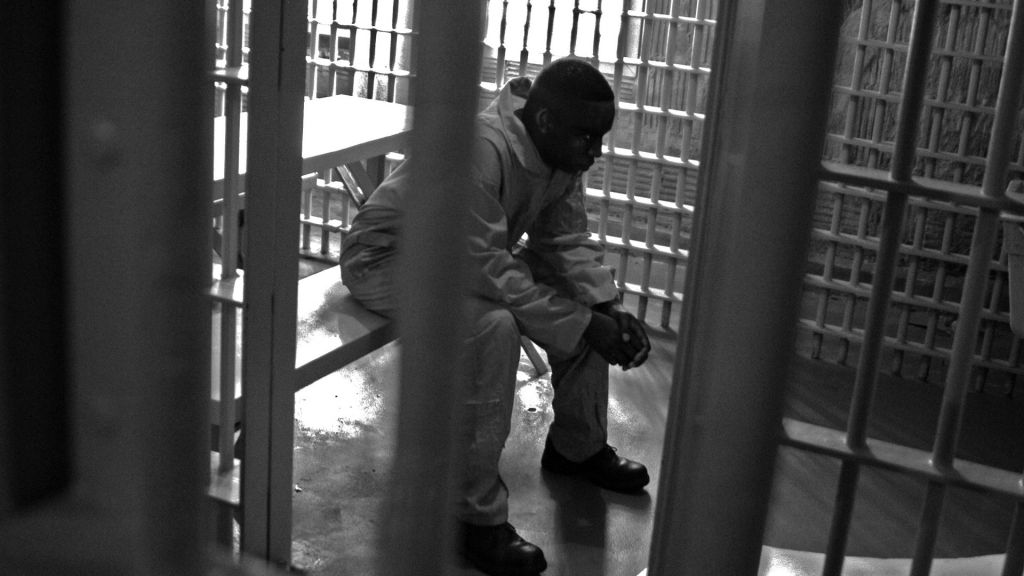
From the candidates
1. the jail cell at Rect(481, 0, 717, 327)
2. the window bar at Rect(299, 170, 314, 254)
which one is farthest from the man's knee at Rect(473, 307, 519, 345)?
the window bar at Rect(299, 170, 314, 254)

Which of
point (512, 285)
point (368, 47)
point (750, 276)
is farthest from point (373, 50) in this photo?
point (750, 276)

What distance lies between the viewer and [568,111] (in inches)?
99.7

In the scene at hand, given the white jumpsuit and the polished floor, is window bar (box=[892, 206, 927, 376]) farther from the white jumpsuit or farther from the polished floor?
the white jumpsuit

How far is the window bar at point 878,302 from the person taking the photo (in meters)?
0.88

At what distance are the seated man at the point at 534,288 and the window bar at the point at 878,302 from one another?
4.47 feet

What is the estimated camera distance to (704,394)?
416 millimetres

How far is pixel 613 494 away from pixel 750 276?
92.6 inches

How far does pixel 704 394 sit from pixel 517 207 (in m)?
2.27

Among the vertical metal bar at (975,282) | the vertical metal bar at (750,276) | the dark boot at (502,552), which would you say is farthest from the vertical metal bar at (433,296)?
the dark boot at (502,552)

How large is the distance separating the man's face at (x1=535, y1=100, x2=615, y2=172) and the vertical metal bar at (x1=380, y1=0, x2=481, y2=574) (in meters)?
2.18

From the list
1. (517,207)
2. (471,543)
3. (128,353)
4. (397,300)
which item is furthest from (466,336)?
(517,207)

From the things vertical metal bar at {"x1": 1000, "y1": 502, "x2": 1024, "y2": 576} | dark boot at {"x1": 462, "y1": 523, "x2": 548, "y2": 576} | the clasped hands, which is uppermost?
vertical metal bar at {"x1": 1000, "y1": 502, "x2": 1024, "y2": 576}

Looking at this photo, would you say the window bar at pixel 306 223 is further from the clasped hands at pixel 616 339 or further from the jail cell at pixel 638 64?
the clasped hands at pixel 616 339

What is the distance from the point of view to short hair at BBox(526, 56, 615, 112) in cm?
253
